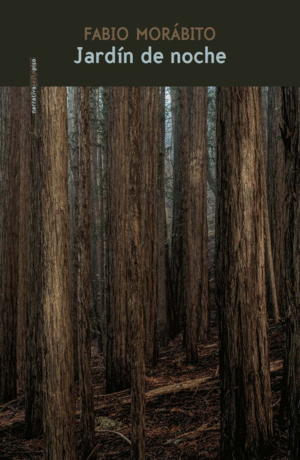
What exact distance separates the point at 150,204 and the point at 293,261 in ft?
15.9

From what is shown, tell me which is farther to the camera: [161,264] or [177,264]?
[177,264]

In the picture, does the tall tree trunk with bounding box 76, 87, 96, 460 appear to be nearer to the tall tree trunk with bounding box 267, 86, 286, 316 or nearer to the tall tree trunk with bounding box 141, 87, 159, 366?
the tall tree trunk with bounding box 141, 87, 159, 366

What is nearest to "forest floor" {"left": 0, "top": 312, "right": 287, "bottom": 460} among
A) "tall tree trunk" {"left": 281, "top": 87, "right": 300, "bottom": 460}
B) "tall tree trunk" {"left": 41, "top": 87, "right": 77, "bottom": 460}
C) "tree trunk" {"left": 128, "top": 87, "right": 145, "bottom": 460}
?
"tree trunk" {"left": 128, "top": 87, "right": 145, "bottom": 460}

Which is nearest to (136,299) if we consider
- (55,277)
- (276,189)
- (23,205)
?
(55,277)

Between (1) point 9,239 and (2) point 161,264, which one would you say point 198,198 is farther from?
(1) point 9,239

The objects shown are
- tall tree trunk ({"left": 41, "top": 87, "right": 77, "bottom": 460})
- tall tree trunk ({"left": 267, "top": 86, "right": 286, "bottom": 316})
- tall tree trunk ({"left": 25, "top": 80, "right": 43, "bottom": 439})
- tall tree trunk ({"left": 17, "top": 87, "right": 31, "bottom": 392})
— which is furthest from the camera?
tall tree trunk ({"left": 267, "top": 86, "right": 286, "bottom": 316})

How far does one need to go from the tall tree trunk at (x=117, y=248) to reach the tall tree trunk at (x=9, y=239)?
1.53m

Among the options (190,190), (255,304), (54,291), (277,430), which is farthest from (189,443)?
(190,190)

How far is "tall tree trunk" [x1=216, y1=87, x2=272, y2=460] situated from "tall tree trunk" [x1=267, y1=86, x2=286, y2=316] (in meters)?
4.93

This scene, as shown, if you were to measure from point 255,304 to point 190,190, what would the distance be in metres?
4.77

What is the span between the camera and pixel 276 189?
908 cm

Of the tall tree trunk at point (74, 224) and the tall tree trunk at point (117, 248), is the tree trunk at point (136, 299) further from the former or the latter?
the tall tree trunk at point (117, 248)

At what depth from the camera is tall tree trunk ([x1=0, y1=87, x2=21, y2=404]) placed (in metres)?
7.12

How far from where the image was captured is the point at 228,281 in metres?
3.98
